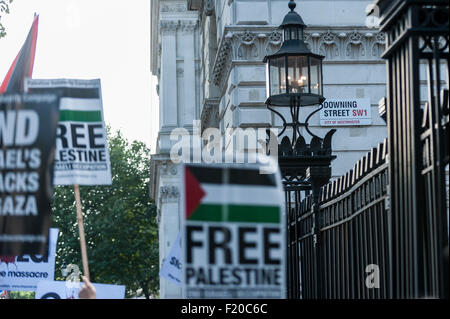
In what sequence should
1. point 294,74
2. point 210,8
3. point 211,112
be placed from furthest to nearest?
point 211,112, point 210,8, point 294,74

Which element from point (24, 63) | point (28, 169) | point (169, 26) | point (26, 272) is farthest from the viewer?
point (169, 26)

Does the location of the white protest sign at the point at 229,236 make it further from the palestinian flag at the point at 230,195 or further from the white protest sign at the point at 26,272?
the white protest sign at the point at 26,272

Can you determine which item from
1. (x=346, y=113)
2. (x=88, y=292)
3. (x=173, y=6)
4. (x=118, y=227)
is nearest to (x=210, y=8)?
(x=346, y=113)

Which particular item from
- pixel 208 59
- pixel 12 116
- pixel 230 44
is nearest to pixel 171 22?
pixel 208 59

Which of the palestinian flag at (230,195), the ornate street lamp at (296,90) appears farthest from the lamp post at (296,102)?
the palestinian flag at (230,195)

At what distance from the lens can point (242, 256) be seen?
20.8ft

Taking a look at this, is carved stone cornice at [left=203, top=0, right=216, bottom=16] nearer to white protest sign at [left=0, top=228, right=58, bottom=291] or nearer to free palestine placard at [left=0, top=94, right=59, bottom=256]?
white protest sign at [left=0, top=228, right=58, bottom=291]

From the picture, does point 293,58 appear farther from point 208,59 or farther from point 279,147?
point 208,59

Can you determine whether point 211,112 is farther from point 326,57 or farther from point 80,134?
point 80,134

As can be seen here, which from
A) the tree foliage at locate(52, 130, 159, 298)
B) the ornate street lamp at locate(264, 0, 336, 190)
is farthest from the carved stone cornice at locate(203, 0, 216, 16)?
the tree foliage at locate(52, 130, 159, 298)

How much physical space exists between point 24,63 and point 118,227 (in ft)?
204

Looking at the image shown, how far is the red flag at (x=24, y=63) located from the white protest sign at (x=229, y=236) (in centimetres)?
550

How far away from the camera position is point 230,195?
6293 mm

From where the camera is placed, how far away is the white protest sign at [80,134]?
9.15 metres
